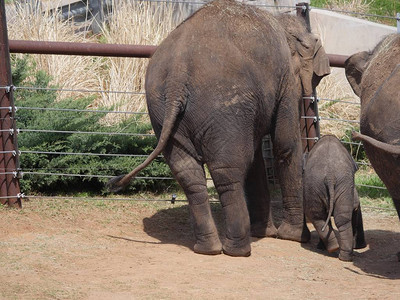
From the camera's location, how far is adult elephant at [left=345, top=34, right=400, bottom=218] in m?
5.74

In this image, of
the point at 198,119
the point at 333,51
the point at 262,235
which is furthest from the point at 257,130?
the point at 333,51

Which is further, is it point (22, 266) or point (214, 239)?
point (214, 239)

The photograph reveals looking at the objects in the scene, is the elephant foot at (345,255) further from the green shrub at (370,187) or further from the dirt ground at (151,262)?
the green shrub at (370,187)

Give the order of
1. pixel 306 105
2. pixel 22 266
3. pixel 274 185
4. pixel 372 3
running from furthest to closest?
1. pixel 372 3
2. pixel 274 185
3. pixel 306 105
4. pixel 22 266

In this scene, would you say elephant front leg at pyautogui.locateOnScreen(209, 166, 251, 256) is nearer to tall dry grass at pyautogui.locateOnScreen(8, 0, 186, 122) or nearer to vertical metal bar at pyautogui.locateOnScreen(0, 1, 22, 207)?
vertical metal bar at pyautogui.locateOnScreen(0, 1, 22, 207)

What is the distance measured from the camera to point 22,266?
6.18m

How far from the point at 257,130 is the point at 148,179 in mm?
2653

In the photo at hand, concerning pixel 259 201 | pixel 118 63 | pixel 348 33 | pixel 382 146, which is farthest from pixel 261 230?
pixel 348 33

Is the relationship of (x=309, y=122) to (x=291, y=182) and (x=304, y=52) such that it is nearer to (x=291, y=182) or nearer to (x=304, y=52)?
(x=304, y=52)

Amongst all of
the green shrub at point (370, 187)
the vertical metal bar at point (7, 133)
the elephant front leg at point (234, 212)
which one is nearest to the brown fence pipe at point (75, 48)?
the vertical metal bar at point (7, 133)

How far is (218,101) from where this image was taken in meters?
6.65

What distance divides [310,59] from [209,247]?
7.47 feet

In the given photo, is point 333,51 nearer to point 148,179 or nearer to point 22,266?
point 148,179

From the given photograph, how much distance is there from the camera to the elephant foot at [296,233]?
768 cm
